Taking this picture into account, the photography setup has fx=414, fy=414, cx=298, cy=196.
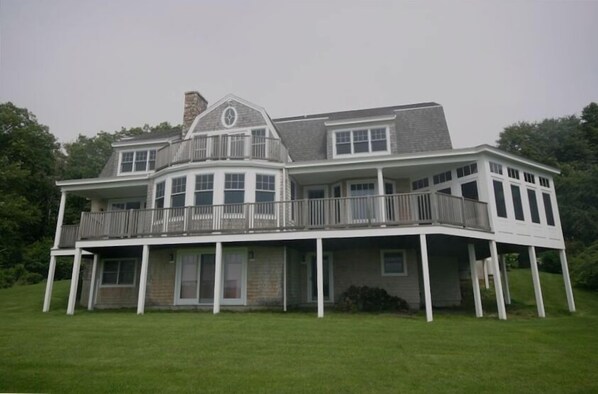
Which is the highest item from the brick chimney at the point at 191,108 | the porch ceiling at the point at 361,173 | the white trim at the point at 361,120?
the brick chimney at the point at 191,108

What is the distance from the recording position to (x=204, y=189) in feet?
55.4

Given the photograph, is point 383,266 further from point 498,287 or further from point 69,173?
point 69,173

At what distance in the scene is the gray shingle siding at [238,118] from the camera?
62.0 ft

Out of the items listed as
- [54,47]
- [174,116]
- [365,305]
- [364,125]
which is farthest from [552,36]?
[174,116]

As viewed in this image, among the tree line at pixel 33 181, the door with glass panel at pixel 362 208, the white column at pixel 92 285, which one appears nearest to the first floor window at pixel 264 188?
the door with glass panel at pixel 362 208

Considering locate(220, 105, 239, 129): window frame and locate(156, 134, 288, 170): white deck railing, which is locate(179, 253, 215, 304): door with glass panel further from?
locate(220, 105, 239, 129): window frame

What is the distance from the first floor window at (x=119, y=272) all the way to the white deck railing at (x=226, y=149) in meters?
5.63

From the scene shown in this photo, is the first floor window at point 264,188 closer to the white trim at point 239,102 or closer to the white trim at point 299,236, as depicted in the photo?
the white trim at point 299,236

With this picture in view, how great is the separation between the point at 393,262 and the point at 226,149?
844 cm

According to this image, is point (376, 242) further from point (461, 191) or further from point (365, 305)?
point (461, 191)

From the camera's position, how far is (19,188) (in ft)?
115

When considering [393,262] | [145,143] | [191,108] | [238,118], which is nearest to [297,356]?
[393,262]

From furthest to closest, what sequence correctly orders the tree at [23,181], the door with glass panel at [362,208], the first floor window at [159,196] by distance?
the tree at [23,181]
the first floor window at [159,196]
the door with glass panel at [362,208]

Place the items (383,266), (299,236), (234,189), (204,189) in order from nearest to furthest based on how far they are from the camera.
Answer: (299,236) → (234,189) → (204,189) → (383,266)
